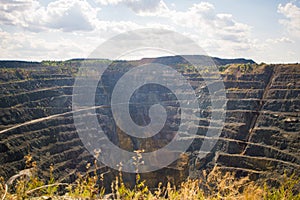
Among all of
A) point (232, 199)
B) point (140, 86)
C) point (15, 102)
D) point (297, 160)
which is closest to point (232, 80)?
point (140, 86)

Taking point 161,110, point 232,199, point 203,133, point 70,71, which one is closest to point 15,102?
point 70,71

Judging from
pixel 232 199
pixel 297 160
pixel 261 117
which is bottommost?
pixel 297 160

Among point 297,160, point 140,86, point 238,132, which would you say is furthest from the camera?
point 140,86

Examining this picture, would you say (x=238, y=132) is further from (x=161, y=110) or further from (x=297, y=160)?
(x=161, y=110)

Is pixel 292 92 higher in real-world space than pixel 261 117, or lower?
higher

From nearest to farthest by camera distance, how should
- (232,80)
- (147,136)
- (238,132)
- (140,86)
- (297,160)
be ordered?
(297,160) → (238,132) → (147,136) → (232,80) → (140,86)

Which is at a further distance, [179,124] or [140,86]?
[140,86]

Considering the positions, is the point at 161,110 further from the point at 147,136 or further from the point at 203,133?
the point at 203,133
